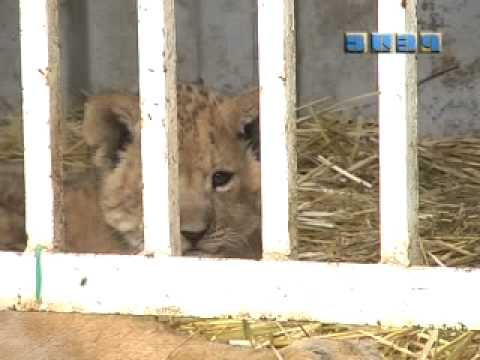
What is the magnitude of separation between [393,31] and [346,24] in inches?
147

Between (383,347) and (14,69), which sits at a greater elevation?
(14,69)

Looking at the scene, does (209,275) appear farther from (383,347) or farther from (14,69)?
(14,69)

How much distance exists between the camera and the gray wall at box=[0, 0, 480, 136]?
5.85 metres

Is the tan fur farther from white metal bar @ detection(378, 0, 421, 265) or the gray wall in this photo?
the gray wall

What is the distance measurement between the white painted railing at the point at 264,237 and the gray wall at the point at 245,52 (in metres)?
3.45

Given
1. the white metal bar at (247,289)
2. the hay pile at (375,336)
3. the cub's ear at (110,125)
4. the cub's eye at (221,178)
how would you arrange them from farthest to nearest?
the cub's eye at (221,178) < the cub's ear at (110,125) < the hay pile at (375,336) < the white metal bar at (247,289)

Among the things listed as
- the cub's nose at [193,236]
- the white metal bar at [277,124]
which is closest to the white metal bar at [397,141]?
the white metal bar at [277,124]

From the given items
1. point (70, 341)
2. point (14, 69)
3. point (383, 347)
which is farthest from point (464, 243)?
point (14, 69)

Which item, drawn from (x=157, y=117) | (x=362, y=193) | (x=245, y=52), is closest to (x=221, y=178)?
(x=362, y=193)

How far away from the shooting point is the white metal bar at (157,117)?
2.52m

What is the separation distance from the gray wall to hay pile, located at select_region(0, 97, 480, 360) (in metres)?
0.25

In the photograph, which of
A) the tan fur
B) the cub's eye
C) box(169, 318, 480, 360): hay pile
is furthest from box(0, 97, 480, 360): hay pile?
the cub's eye

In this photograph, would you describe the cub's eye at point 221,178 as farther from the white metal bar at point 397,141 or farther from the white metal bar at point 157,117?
the white metal bar at point 397,141

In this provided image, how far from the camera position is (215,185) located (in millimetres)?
4016
